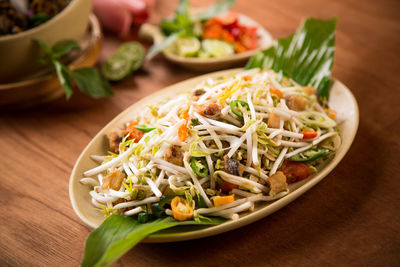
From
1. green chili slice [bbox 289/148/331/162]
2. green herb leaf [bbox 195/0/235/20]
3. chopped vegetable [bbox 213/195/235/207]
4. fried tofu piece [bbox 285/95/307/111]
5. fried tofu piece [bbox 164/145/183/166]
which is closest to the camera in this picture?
chopped vegetable [bbox 213/195/235/207]

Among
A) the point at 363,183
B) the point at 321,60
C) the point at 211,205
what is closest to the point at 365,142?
the point at 363,183

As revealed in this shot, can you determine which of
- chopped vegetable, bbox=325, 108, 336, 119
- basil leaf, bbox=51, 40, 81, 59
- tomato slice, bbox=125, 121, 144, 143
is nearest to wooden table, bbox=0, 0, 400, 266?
chopped vegetable, bbox=325, 108, 336, 119

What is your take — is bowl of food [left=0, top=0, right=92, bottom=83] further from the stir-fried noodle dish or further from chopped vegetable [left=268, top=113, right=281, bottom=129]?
chopped vegetable [left=268, top=113, right=281, bottom=129]

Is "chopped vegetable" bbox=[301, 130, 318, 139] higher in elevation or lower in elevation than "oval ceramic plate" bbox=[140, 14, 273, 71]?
higher

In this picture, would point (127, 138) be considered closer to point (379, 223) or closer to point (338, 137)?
point (338, 137)

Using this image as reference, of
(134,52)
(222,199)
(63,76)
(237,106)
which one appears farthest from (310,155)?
(134,52)

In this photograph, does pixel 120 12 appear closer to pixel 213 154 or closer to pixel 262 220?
pixel 213 154

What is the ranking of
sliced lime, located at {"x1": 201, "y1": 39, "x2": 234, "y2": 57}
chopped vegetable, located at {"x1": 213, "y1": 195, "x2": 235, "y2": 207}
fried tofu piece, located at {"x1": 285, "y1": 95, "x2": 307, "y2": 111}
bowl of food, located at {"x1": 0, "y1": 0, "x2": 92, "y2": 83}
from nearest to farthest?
1. chopped vegetable, located at {"x1": 213, "y1": 195, "x2": 235, "y2": 207}
2. fried tofu piece, located at {"x1": 285, "y1": 95, "x2": 307, "y2": 111}
3. bowl of food, located at {"x1": 0, "y1": 0, "x2": 92, "y2": 83}
4. sliced lime, located at {"x1": 201, "y1": 39, "x2": 234, "y2": 57}

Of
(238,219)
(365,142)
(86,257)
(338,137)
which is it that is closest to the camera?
(86,257)

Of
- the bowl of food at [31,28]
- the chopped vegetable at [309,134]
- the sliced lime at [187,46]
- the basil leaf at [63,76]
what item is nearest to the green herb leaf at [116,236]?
the chopped vegetable at [309,134]
